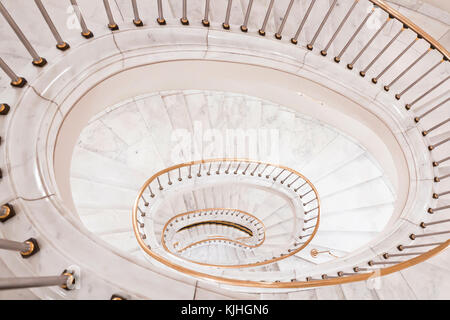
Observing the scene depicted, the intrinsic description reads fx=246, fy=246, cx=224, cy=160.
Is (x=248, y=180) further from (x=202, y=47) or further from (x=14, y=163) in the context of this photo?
(x=14, y=163)

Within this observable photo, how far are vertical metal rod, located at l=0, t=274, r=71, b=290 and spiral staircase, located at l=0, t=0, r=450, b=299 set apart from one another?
0.01 metres

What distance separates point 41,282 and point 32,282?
0.08 meters

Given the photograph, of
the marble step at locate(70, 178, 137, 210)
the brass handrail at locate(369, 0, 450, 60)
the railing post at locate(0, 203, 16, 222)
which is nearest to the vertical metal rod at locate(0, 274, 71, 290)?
the railing post at locate(0, 203, 16, 222)

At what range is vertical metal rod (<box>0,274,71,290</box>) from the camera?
1.31 metres

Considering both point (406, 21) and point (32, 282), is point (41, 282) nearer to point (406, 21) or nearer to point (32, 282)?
point (32, 282)

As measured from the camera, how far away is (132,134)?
4.91 m

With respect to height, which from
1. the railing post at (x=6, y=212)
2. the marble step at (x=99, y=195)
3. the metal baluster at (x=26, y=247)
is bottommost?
the metal baluster at (x=26, y=247)

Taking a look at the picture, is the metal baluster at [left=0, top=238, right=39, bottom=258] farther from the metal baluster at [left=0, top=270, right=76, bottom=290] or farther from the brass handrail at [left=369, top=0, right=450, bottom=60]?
the brass handrail at [left=369, top=0, right=450, bottom=60]

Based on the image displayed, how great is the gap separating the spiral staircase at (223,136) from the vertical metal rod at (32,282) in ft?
0.03

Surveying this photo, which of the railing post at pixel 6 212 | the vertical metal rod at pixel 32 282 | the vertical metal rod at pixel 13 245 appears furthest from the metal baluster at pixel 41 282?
the railing post at pixel 6 212

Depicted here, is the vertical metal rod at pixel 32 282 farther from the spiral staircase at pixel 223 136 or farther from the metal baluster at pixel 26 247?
the metal baluster at pixel 26 247

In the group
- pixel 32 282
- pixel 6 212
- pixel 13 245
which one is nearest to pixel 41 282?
pixel 32 282

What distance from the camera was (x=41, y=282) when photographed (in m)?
1.54

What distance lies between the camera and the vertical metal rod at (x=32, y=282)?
131 centimetres
